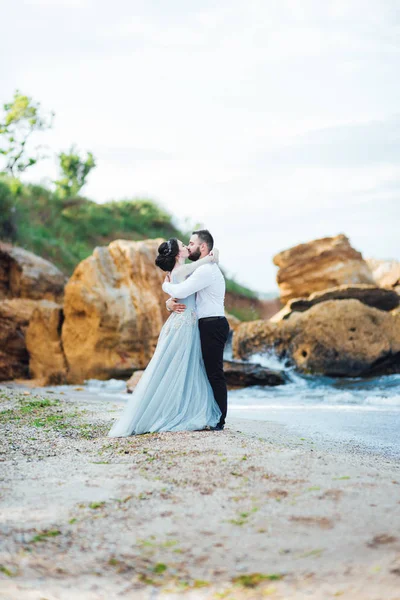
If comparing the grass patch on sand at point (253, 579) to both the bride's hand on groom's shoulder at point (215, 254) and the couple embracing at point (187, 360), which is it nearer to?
the couple embracing at point (187, 360)

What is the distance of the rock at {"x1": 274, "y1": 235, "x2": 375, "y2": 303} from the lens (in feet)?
83.5

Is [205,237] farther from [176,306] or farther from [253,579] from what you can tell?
[253,579]

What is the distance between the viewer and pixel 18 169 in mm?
30531

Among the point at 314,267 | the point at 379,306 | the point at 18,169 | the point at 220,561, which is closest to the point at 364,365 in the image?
the point at 379,306

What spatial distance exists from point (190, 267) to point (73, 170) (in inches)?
1324

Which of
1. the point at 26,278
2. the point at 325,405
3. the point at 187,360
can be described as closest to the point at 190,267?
the point at 187,360

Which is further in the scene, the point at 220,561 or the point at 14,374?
the point at 14,374

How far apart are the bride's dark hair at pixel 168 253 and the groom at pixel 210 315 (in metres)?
0.23

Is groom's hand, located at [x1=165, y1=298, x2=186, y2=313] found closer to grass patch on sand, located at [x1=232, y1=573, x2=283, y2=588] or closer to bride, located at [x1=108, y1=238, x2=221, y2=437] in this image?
bride, located at [x1=108, y1=238, x2=221, y2=437]

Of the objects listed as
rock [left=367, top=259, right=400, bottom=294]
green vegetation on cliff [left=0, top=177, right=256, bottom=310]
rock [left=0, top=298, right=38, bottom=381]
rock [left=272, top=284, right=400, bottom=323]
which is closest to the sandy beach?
rock [left=0, top=298, right=38, bottom=381]

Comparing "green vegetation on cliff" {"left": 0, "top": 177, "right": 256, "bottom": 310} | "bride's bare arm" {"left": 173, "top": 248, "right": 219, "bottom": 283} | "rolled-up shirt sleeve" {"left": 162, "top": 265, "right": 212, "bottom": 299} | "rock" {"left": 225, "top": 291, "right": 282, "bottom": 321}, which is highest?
"green vegetation on cliff" {"left": 0, "top": 177, "right": 256, "bottom": 310}

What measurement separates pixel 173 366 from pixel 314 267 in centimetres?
1973

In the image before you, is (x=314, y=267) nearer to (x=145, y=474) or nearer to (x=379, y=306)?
(x=379, y=306)

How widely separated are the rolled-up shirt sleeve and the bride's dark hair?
320mm
